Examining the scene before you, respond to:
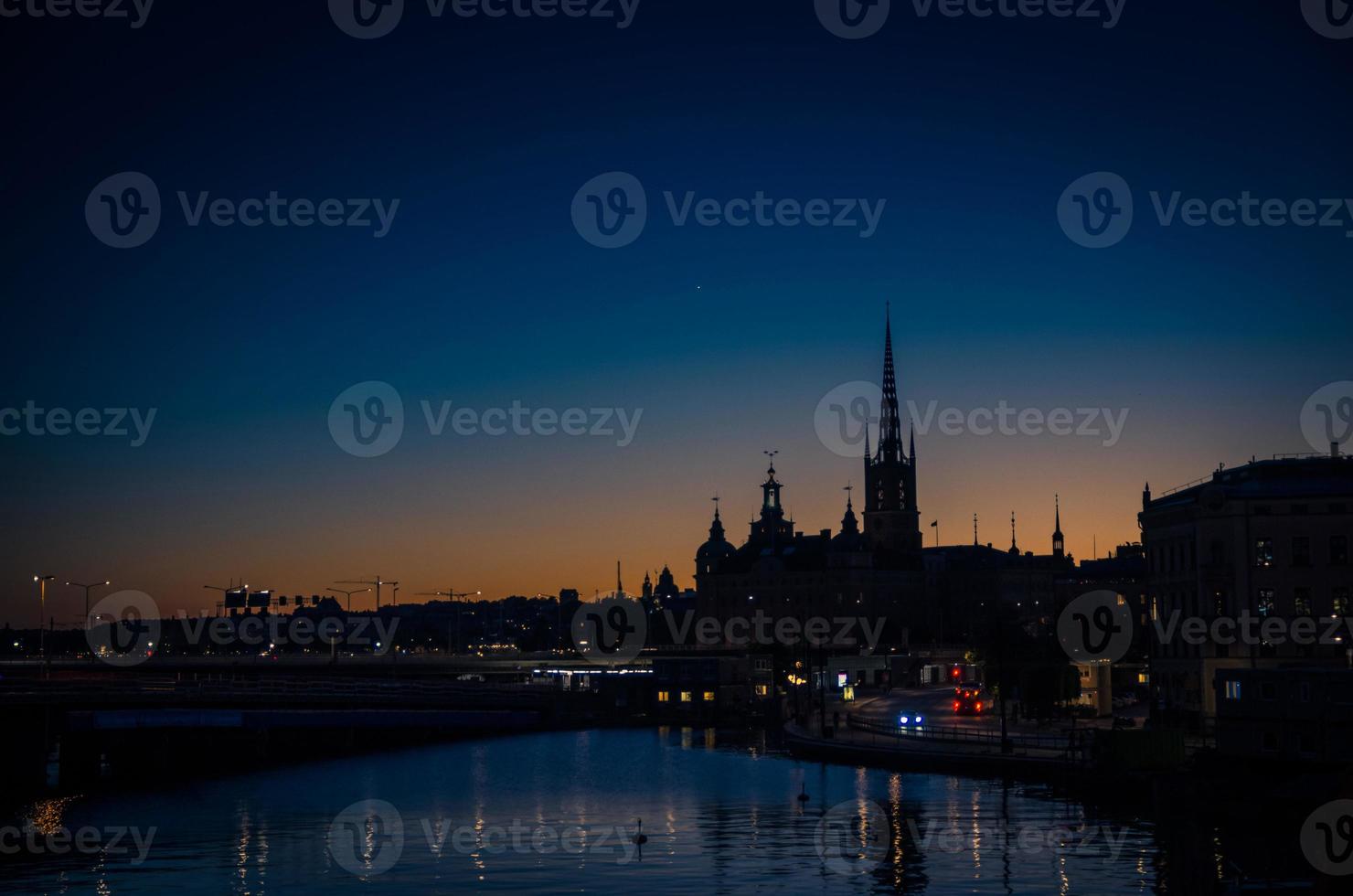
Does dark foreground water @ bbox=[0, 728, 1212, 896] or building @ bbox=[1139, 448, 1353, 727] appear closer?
dark foreground water @ bbox=[0, 728, 1212, 896]

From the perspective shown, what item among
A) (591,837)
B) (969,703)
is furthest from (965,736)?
(591,837)

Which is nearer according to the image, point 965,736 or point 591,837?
point 591,837

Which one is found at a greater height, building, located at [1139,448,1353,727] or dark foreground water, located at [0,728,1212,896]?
building, located at [1139,448,1353,727]

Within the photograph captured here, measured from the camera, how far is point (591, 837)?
58031 mm

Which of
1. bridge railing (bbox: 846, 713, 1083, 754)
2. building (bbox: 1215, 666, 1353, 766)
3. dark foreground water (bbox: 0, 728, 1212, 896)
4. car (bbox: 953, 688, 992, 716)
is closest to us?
dark foreground water (bbox: 0, 728, 1212, 896)

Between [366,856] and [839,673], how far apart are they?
3902 inches

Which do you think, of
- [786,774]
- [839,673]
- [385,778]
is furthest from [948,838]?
[839,673]

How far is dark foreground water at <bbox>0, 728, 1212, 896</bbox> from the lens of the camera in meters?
47.8

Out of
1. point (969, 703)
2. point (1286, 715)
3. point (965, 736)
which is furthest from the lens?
point (969, 703)

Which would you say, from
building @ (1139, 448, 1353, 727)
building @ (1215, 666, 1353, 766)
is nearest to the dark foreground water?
building @ (1215, 666, 1353, 766)

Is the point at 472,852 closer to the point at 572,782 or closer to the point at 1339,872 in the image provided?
the point at 572,782

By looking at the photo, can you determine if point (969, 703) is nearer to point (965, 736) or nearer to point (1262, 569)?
point (965, 736)

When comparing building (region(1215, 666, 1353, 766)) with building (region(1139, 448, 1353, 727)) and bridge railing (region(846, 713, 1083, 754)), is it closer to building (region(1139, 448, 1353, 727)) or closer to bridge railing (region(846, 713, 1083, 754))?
bridge railing (region(846, 713, 1083, 754))

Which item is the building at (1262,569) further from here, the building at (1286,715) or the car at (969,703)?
the car at (969,703)
